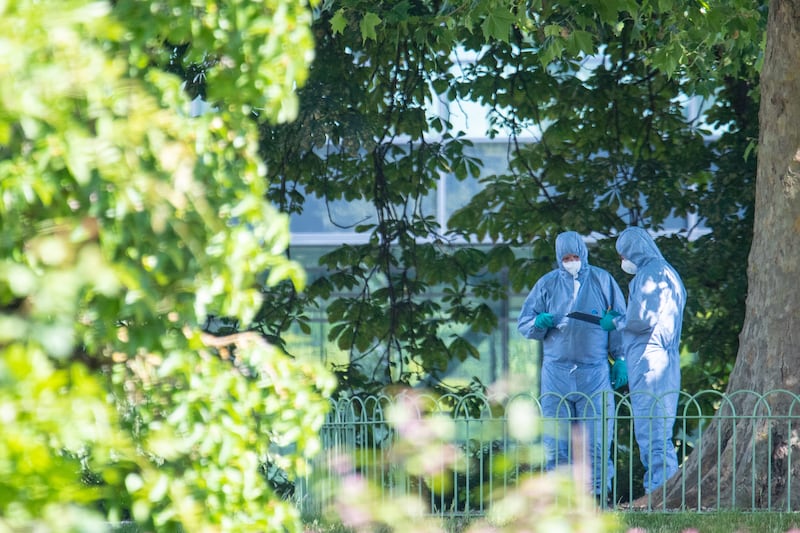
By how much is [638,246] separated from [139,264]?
580cm

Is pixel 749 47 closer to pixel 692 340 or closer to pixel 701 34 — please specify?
pixel 701 34

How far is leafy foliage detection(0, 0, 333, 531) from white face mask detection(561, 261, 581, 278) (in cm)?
549

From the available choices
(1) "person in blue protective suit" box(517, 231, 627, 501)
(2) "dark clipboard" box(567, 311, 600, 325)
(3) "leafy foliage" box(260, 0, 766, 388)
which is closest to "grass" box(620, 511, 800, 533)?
(1) "person in blue protective suit" box(517, 231, 627, 501)

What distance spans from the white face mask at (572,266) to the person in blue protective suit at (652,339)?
1.29 feet

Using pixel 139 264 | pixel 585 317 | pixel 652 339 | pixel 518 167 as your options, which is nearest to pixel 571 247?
pixel 585 317

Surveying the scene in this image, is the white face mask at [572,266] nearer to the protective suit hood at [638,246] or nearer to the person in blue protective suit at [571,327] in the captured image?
the person in blue protective suit at [571,327]

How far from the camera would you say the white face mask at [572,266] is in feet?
27.5

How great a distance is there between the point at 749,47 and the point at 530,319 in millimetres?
2977

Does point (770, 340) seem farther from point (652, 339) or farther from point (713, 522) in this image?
point (713, 522)

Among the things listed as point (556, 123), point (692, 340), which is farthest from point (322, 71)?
point (692, 340)

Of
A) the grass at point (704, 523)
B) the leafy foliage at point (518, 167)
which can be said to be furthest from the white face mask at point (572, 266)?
the grass at point (704, 523)

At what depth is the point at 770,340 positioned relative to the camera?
7258 millimetres

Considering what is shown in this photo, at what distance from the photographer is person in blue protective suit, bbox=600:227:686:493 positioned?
7852 mm

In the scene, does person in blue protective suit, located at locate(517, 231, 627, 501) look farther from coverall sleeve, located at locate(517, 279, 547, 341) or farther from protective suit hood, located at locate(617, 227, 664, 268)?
protective suit hood, located at locate(617, 227, 664, 268)
